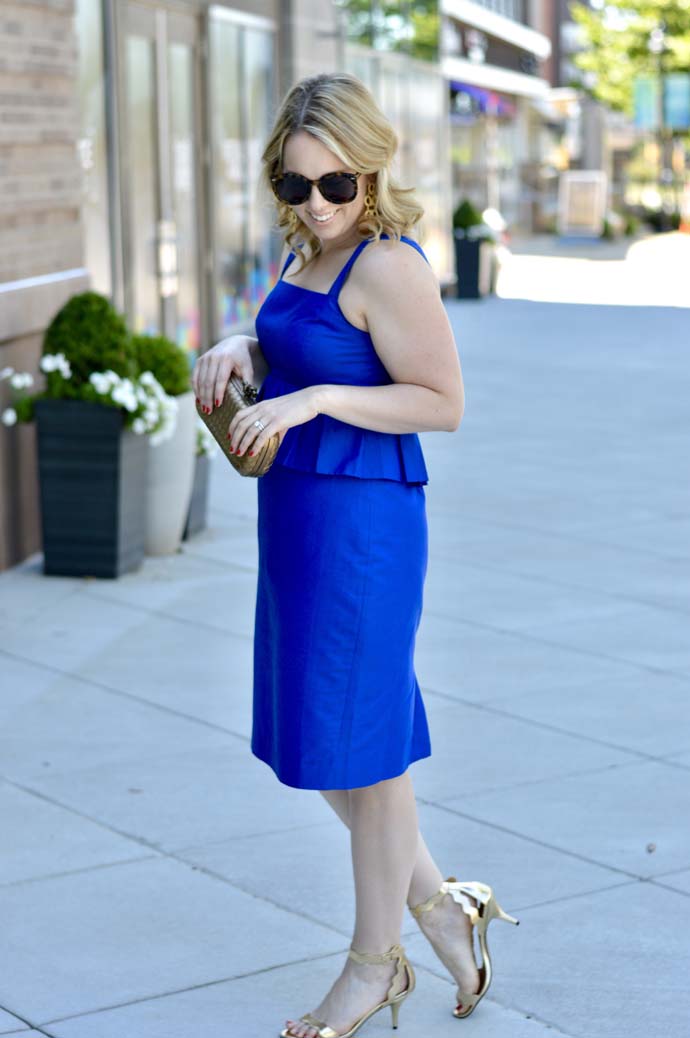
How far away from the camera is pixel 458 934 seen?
3824mm

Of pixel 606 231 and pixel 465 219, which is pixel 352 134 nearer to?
pixel 465 219

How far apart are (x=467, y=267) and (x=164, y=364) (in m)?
17.0

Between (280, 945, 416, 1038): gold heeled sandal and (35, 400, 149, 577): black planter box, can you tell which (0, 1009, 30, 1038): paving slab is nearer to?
(280, 945, 416, 1038): gold heeled sandal

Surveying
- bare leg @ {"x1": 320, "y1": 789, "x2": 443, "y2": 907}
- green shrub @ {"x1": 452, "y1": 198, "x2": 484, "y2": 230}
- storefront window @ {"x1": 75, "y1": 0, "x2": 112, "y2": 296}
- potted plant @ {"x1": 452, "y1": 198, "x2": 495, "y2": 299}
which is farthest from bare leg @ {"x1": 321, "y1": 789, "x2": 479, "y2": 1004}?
green shrub @ {"x1": 452, "y1": 198, "x2": 484, "y2": 230}

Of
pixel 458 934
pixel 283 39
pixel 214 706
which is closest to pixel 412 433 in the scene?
pixel 458 934

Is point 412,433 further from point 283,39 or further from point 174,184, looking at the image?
point 283,39

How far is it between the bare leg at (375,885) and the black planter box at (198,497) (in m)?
5.66

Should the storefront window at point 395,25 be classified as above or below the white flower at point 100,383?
above

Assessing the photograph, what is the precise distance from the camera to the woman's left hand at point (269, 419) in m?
3.38

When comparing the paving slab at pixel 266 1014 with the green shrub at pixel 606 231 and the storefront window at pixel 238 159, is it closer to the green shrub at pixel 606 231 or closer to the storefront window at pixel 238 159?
the storefront window at pixel 238 159

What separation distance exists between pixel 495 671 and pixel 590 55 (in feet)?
173

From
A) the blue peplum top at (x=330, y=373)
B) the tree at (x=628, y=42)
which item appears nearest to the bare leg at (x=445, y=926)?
the blue peplum top at (x=330, y=373)

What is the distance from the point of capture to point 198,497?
9.34m

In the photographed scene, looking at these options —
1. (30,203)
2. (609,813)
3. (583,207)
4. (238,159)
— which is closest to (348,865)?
(609,813)
